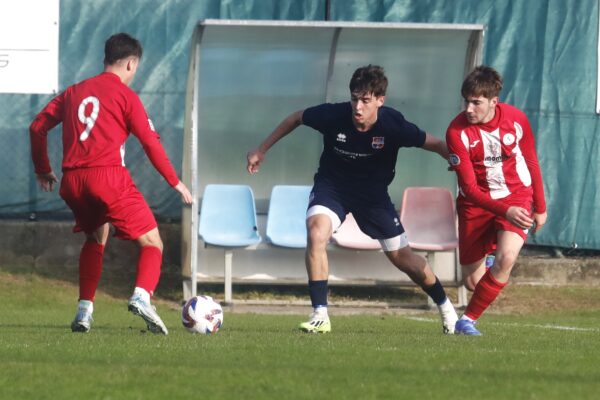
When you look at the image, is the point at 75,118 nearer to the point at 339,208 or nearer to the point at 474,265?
the point at 339,208

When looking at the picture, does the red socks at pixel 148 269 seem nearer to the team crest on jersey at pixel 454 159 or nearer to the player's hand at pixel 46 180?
the player's hand at pixel 46 180

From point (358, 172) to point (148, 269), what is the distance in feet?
6.00

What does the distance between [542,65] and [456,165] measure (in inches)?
258

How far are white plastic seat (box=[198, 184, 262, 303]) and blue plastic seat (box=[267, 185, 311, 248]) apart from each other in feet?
0.69

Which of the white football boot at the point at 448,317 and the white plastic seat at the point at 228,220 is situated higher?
the white football boot at the point at 448,317

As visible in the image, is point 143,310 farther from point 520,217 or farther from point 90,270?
point 520,217

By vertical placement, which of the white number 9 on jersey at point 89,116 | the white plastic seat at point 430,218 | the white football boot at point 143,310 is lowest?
the white plastic seat at point 430,218

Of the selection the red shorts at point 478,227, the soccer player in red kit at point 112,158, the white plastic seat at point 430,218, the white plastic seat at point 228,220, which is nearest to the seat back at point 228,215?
the white plastic seat at point 228,220

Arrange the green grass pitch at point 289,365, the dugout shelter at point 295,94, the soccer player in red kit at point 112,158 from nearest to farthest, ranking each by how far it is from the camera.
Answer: the green grass pitch at point 289,365 < the soccer player in red kit at point 112,158 < the dugout shelter at point 295,94

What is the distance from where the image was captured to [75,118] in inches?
361

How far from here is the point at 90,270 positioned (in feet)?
31.8

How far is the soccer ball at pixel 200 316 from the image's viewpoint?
948cm

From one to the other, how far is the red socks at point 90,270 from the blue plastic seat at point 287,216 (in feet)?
17.3

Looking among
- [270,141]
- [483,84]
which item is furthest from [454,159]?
[270,141]
